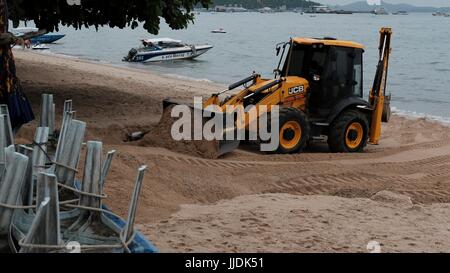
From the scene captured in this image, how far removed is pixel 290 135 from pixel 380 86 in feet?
7.62

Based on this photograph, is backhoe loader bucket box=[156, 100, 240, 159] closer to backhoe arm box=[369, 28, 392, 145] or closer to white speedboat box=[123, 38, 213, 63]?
backhoe arm box=[369, 28, 392, 145]

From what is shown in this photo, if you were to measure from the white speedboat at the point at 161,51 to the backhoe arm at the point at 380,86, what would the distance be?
25.8 meters

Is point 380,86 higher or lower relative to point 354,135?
higher

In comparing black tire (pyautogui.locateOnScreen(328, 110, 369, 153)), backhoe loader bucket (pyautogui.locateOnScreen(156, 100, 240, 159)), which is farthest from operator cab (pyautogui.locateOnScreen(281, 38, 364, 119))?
backhoe loader bucket (pyautogui.locateOnScreen(156, 100, 240, 159))

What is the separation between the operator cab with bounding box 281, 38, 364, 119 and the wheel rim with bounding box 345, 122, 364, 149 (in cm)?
53

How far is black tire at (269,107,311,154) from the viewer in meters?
11.6

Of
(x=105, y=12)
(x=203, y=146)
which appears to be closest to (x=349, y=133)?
(x=203, y=146)

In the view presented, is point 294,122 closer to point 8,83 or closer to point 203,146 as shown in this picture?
point 203,146

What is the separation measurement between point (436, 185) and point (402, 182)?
53 centimetres

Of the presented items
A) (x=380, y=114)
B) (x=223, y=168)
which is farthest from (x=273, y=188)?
(x=380, y=114)

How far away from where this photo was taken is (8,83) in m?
8.26

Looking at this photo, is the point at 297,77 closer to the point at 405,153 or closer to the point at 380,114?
the point at 380,114

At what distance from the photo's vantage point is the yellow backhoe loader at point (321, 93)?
1200 cm

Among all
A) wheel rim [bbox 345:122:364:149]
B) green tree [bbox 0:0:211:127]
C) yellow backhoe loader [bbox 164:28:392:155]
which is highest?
green tree [bbox 0:0:211:127]
